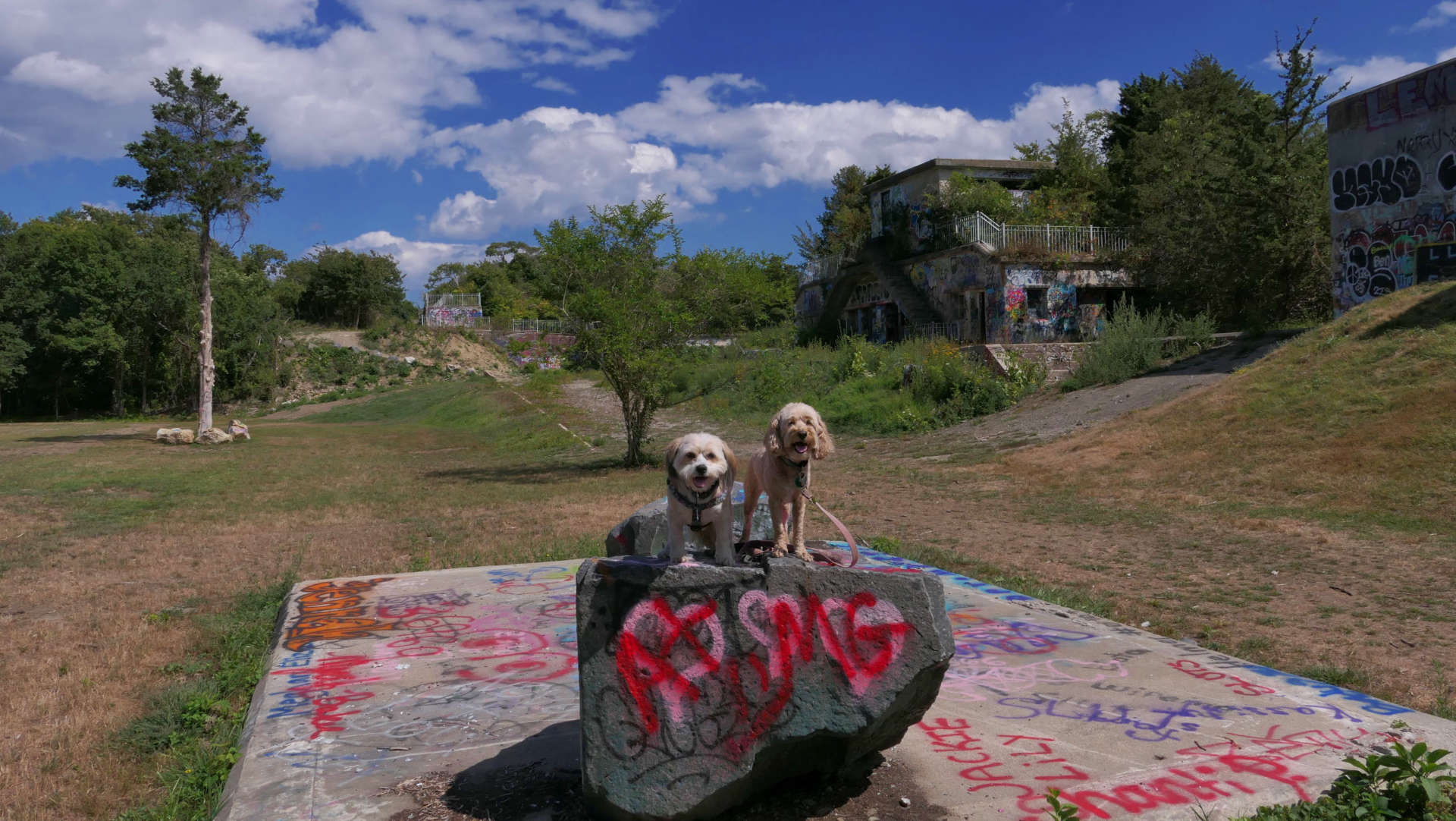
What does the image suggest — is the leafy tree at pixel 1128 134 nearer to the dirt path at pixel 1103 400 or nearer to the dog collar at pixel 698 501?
the dirt path at pixel 1103 400

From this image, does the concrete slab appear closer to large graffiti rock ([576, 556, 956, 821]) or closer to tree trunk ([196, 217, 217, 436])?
large graffiti rock ([576, 556, 956, 821])

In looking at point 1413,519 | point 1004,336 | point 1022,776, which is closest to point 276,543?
point 1022,776

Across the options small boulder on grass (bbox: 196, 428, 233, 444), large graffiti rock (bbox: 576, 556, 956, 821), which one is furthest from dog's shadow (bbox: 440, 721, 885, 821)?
small boulder on grass (bbox: 196, 428, 233, 444)

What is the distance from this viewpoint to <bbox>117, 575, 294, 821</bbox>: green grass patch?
4.78 metres

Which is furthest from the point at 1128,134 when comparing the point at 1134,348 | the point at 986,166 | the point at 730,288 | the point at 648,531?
the point at 648,531

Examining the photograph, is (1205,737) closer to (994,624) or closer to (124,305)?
(994,624)

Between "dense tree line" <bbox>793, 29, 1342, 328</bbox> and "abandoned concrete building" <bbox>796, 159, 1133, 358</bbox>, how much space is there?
102 cm

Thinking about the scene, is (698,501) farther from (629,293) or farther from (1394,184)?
(1394,184)

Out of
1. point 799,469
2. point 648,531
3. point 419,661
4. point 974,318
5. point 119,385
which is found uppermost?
point 974,318

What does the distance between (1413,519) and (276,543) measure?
13630 millimetres

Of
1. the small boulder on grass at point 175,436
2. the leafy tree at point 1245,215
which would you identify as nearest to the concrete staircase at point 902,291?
the leafy tree at point 1245,215

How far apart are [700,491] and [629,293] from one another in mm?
14876

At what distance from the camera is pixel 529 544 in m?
11.4

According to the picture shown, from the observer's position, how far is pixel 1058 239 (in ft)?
105
